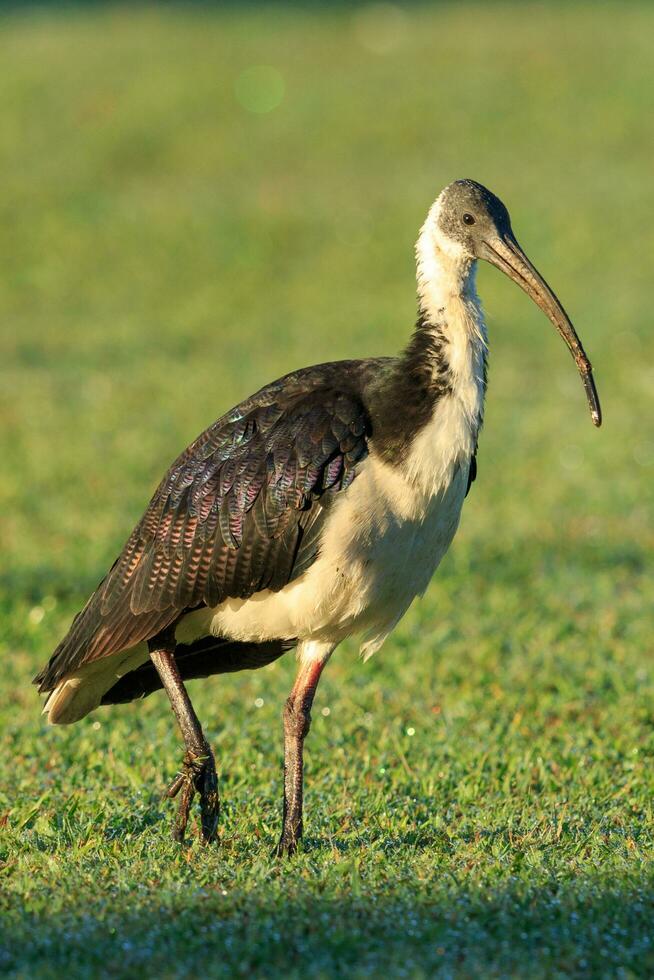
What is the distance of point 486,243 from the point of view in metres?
4.94

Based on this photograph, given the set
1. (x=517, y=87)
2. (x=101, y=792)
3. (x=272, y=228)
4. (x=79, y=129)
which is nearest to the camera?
(x=101, y=792)

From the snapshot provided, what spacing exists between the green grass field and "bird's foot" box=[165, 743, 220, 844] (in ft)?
0.40

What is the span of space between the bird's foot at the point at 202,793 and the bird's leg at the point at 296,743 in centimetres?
22

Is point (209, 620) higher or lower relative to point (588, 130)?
lower

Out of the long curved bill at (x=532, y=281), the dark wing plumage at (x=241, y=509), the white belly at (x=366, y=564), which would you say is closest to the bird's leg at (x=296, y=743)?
the white belly at (x=366, y=564)

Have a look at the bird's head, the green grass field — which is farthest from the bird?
the green grass field

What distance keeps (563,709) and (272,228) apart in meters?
13.5

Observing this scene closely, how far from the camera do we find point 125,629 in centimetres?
498

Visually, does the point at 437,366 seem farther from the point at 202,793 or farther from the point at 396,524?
the point at 202,793

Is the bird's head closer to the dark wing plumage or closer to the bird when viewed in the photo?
the bird

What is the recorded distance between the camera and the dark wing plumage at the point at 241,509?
4664mm

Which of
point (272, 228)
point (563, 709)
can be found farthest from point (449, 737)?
point (272, 228)

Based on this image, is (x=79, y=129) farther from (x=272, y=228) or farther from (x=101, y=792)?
(x=101, y=792)

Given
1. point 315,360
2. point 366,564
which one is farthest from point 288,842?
point 315,360
